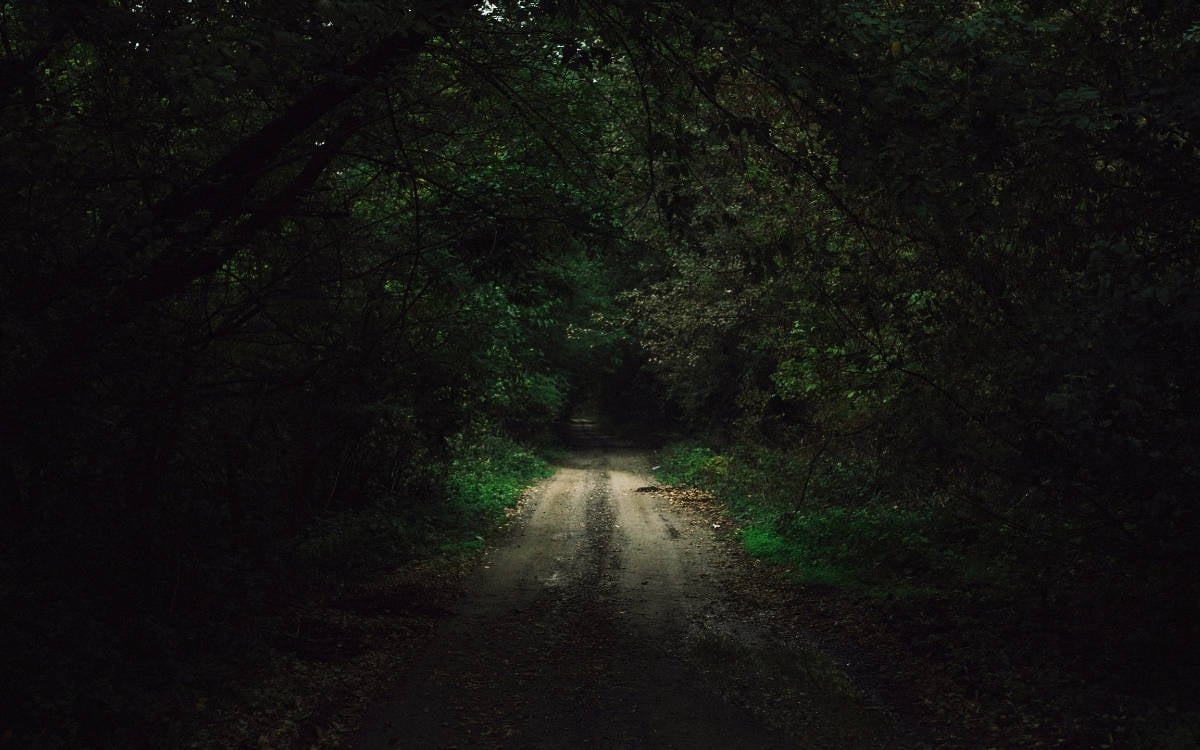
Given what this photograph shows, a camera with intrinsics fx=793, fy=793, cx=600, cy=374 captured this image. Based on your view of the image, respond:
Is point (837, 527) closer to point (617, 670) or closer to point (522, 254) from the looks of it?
point (617, 670)

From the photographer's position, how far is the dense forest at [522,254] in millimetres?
5160

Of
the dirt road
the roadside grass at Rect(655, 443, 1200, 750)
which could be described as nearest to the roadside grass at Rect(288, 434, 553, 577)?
the dirt road

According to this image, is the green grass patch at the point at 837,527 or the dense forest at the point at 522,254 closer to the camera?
the dense forest at the point at 522,254

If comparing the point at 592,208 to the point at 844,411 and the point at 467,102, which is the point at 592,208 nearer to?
the point at 467,102

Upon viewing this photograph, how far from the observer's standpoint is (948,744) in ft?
19.7

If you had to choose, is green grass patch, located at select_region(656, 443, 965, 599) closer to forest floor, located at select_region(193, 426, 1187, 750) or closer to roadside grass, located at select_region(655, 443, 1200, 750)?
roadside grass, located at select_region(655, 443, 1200, 750)

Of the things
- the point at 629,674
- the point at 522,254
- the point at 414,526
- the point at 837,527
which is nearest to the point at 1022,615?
the point at 629,674

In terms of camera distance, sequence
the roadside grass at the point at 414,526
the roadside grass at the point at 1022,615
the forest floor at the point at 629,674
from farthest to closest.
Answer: the roadside grass at the point at 414,526 < the forest floor at the point at 629,674 < the roadside grass at the point at 1022,615

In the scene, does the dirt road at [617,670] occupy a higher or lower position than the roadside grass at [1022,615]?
lower

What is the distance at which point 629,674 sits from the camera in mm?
7574

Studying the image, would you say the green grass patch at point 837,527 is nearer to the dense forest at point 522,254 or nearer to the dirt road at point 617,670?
the dense forest at point 522,254

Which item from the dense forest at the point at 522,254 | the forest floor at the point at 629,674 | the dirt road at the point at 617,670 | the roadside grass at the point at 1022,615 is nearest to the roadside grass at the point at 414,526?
the forest floor at the point at 629,674

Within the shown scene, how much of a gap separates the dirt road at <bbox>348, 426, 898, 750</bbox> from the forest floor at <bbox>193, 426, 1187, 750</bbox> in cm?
3

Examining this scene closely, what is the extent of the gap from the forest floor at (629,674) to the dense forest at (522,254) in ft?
2.87
